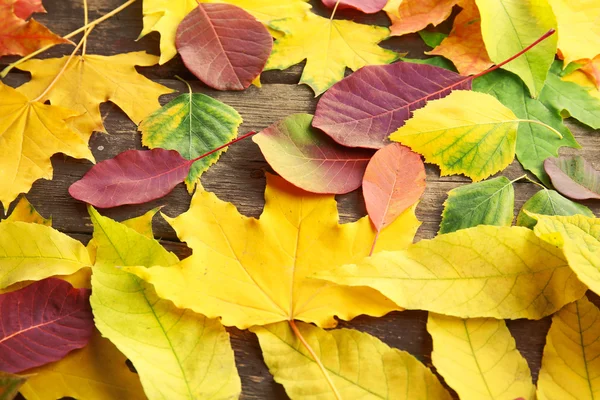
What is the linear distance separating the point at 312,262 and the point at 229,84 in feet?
0.85

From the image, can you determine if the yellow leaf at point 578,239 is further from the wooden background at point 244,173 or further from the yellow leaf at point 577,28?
the yellow leaf at point 577,28

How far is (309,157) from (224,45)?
194mm

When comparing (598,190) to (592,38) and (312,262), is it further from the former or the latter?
(312,262)

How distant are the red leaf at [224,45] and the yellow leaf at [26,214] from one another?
0.25 m

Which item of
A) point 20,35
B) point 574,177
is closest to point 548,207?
point 574,177

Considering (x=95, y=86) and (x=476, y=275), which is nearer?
(x=476, y=275)

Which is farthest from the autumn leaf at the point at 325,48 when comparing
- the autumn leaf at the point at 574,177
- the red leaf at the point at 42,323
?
the red leaf at the point at 42,323

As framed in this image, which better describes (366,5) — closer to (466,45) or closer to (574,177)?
(466,45)

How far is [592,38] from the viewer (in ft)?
2.16

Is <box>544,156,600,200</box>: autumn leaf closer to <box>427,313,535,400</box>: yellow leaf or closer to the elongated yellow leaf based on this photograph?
<box>427,313,535,400</box>: yellow leaf

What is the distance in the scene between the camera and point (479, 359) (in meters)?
0.49

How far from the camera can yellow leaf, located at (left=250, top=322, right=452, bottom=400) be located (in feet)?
1.60

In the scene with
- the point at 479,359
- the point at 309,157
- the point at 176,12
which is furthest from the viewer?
the point at 176,12

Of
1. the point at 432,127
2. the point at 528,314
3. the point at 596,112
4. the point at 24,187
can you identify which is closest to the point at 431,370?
the point at 528,314
